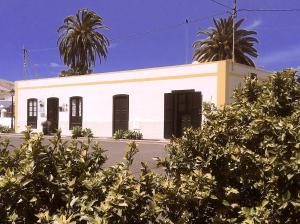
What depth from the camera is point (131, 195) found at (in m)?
3.09

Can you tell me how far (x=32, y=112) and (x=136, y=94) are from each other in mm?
12466

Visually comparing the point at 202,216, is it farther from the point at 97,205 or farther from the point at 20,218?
the point at 20,218

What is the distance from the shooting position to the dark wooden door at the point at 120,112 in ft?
96.8

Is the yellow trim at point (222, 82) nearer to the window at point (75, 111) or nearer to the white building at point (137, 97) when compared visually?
the white building at point (137, 97)

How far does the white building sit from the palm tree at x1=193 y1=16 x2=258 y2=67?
1213 cm

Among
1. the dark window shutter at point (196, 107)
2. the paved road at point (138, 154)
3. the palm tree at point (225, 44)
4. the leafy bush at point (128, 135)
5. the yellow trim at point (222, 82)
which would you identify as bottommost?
the paved road at point (138, 154)

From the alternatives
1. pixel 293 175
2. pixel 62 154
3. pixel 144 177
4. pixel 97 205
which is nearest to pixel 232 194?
pixel 293 175

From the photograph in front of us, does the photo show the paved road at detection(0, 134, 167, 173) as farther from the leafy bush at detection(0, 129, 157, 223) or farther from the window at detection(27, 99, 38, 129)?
the window at detection(27, 99, 38, 129)

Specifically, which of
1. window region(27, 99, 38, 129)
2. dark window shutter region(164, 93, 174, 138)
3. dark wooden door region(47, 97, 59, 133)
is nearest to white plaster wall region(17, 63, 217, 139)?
dark window shutter region(164, 93, 174, 138)

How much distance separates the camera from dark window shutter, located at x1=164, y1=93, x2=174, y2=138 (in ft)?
87.9

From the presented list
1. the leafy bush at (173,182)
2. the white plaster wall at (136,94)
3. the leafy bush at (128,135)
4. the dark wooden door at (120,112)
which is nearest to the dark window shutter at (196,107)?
the white plaster wall at (136,94)

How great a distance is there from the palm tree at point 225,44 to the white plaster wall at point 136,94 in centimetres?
1442

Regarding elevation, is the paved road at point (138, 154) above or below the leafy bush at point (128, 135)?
below

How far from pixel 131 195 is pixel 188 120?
23264mm
